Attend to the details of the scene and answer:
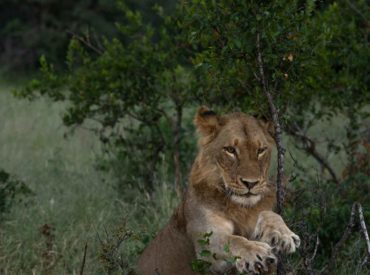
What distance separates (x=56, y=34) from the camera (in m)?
27.3

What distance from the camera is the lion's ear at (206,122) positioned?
15.3ft

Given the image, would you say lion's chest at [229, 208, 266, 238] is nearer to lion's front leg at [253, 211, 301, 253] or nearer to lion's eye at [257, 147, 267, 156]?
lion's front leg at [253, 211, 301, 253]

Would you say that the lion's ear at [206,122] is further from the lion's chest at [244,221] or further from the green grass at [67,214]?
the green grass at [67,214]

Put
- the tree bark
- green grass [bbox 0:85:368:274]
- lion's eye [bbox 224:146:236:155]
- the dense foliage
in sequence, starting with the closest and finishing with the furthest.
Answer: lion's eye [bbox 224:146:236:155] → green grass [bbox 0:85:368:274] → the dense foliage → the tree bark

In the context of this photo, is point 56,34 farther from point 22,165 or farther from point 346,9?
point 346,9

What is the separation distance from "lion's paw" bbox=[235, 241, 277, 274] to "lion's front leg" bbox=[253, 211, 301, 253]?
2.0 inches

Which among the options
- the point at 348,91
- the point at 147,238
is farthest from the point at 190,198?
the point at 348,91

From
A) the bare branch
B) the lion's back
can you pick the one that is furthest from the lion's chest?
the lion's back

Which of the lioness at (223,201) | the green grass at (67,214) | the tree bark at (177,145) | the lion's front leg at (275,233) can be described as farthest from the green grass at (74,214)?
the lion's front leg at (275,233)

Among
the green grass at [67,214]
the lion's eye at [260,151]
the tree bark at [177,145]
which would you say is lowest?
the green grass at [67,214]

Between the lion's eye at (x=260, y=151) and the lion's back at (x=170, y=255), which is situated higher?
the lion's eye at (x=260, y=151)

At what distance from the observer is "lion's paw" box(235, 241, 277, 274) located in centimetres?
396

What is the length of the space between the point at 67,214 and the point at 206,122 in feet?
8.87

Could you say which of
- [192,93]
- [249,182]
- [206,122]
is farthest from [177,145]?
[249,182]
